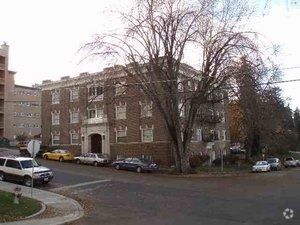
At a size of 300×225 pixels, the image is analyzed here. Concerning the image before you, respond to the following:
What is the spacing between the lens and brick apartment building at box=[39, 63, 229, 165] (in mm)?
55875

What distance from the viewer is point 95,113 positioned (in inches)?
2468

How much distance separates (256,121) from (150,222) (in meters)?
48.2

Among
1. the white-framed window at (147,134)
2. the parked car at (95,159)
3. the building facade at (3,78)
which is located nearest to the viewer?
the parked car at (95,159)

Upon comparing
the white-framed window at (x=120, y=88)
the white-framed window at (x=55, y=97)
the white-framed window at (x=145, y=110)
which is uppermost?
the white-framed window at (x=55, y=97)

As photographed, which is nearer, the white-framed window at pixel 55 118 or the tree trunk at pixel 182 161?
the tree trunk at pixel 182 161

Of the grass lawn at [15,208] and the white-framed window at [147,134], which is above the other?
the white-framed window at [147,134]

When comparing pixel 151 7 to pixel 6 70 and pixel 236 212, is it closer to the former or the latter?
pixel 236 212

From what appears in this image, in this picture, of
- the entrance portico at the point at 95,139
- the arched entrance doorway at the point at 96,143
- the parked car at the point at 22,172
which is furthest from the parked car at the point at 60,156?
the parked car at the point at 22,172

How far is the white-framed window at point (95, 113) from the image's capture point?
203 ft

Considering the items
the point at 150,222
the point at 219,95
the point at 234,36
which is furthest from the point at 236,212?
the point at 219,95

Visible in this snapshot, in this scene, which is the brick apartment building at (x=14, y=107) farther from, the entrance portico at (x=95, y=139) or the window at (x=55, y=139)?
the entrance portico at (x=95, y=139)

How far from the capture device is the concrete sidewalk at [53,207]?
19.4 m

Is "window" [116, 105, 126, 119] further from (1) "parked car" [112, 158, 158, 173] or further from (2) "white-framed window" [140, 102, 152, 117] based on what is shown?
(1) "parked car" [112, 158, 158, 173]

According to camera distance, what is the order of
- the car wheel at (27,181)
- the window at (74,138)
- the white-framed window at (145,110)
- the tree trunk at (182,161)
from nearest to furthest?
1. the car wheel at (27,181)
2. the tree trunk at (182,161)
3. the white-framed window at (145,110)
4. the window at (74,138)
